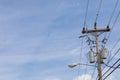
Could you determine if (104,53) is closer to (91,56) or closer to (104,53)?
(104,53)

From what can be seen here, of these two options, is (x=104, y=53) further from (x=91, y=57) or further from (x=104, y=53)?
(x=91, y=57)

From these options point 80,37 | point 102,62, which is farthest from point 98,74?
point 80,37

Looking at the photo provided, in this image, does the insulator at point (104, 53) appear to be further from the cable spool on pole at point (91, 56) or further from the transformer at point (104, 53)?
the cable spool on pole at point (91, 56)

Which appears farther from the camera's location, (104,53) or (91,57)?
(91,57)

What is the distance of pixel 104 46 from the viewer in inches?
1463

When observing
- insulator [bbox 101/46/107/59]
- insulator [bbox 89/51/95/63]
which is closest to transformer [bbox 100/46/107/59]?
insulator [bbox 101/46/107/59]

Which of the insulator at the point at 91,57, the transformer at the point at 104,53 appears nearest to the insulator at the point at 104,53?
the transformer at the point at 104,53

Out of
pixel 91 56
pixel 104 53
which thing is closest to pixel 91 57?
pixel 91 56

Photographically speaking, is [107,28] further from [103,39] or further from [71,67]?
[71,67]

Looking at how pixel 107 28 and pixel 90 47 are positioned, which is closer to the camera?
pixel 107 28

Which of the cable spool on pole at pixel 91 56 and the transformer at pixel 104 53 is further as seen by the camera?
the cable spool on pole at pixel 91 56

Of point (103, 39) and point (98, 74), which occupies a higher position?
point (103, 39)

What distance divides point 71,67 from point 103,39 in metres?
3.55

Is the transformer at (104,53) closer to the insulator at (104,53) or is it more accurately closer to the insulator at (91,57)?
the insulator at (104,53)
